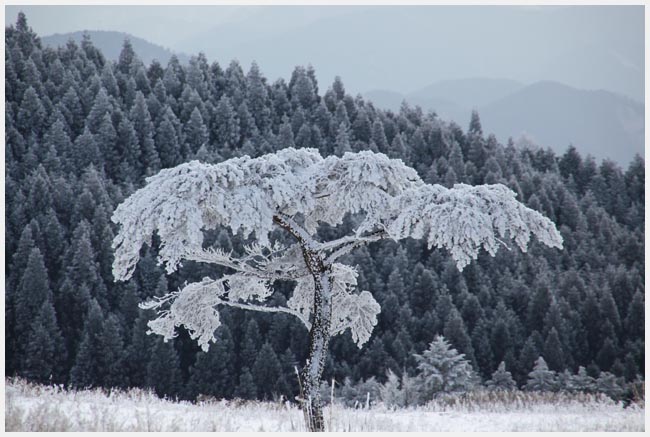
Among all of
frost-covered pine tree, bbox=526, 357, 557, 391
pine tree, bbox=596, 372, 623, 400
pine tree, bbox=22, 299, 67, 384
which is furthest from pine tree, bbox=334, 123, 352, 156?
pine tree, bbox=596, 372, 623, 400

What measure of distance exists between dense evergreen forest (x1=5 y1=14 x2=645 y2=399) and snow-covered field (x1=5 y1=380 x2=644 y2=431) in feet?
64.4

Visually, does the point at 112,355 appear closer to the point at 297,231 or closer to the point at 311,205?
the point at 297,231

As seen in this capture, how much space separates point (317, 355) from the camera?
7863 mm

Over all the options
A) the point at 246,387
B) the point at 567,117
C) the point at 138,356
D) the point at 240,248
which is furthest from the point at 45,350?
the point at 567,117

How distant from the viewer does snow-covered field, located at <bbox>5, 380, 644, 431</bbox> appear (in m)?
7.23

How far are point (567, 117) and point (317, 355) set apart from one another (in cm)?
12613

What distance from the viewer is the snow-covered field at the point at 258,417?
723cm

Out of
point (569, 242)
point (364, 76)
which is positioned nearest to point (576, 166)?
point (569, 242)

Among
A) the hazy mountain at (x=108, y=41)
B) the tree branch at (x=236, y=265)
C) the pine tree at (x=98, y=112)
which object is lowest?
the tree branch at (x=236, y=265)

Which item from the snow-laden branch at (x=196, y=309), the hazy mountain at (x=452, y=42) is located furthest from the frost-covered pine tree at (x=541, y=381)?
the snow-laden branch at (x=196, y=309)

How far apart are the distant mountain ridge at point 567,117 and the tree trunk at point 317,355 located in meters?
→ 10.1

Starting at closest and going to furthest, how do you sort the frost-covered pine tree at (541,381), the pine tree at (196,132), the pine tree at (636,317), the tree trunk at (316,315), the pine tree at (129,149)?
the tree trunk at (316,315) → the frost-covered pine tree at (541,381) → the pine tree at (636,317) → the pine tree at (129,149) → the pine tree at (196,132)

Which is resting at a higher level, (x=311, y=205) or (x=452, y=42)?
(x=452, y=42)

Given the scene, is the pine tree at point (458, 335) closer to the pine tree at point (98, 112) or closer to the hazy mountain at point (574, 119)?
the hazy mountain at point (574, 119)
